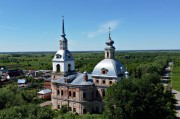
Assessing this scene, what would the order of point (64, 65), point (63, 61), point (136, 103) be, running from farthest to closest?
point (64, 65) → point (63, 61) → point (136, 103)

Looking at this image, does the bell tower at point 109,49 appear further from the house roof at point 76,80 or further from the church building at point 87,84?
the house roof at point 76,80

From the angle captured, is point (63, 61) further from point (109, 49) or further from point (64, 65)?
point (109, 49)

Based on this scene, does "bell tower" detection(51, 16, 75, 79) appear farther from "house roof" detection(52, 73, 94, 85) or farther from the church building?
"house roof" detection(52, 73, 94, 85)

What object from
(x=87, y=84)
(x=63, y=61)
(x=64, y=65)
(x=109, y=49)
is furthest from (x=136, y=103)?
(x=63, y=61)

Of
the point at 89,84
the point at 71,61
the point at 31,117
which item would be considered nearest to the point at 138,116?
the point at 89,84

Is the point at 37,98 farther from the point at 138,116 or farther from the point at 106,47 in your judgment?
the point at 138,116

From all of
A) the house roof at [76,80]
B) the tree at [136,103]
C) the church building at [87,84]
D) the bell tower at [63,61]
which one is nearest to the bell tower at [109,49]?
the church building at [87,84]
